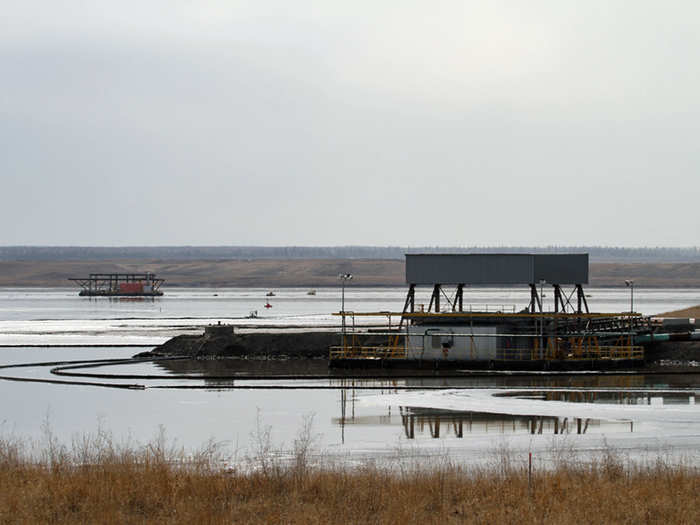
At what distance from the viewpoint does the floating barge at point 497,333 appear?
5731cm

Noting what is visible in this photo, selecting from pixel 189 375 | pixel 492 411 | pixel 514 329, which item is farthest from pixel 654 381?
pixel 189 375

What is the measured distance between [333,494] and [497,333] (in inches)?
1496

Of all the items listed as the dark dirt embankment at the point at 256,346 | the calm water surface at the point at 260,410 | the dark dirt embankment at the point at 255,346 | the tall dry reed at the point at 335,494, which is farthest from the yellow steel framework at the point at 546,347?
the tall dry reed at the point at 335,494

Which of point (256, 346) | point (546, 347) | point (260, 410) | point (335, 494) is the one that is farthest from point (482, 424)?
point (256, 346)

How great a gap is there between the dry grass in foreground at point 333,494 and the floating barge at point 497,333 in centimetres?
3227

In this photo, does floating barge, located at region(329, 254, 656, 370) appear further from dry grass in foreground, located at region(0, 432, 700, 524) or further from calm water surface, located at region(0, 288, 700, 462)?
dry grass in foreground, located at region(0, 432, 700, 524)

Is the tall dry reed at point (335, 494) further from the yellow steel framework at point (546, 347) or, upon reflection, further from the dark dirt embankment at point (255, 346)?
the dark dirt embankment at point (255, 346)

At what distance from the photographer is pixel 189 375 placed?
5606 cm

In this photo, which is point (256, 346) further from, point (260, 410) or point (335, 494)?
point (335, 494)

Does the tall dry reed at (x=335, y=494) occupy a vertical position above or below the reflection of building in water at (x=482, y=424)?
above

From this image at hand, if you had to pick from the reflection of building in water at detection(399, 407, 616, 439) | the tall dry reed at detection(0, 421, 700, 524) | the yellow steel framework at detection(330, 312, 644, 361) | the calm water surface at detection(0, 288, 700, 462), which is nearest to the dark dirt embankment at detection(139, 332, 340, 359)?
the calm water surface at detection(0, 288, 700, 462)

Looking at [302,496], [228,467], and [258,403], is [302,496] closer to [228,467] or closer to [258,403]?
[228,467]

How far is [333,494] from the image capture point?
21.9 m

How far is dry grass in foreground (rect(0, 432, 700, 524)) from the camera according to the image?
20062 mm
